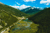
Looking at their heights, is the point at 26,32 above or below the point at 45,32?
above

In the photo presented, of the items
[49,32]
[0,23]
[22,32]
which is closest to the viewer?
[49,32]

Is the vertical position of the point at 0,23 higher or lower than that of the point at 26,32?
higher

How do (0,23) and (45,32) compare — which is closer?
(45,32)

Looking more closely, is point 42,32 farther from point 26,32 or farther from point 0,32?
point 0,32

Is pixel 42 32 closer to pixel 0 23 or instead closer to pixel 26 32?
pixel 26 32

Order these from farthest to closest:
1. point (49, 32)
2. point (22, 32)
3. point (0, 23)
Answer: point (0, 23) < point (22, 32) < point (49, 32)

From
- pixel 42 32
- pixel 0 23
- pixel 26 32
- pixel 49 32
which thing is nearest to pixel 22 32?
pixel 26 32

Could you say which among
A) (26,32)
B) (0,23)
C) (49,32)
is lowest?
(49,32)

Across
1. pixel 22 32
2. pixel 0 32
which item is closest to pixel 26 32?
pixel 22 32

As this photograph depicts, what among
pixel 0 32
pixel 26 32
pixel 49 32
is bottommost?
pixel 49 32
